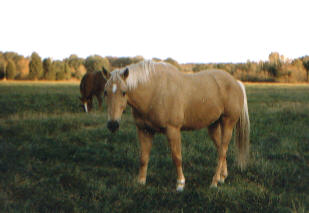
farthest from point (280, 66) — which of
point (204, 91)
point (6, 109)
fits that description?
point (204, 91)

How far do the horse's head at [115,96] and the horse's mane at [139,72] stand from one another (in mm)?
71

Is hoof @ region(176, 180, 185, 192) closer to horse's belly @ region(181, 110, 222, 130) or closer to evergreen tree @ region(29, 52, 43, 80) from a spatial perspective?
horse's belly @ region(181, 110, 222, 130)

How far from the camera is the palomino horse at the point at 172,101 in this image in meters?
4.16

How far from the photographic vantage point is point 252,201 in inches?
162

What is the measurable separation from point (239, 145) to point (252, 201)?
1792 millimetres

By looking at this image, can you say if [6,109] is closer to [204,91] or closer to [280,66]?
[204,91]

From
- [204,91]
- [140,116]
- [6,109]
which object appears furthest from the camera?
[6,109]

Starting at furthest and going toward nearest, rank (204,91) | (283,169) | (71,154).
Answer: (71,154) < (283,169) < (204,91)

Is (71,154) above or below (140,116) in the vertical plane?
below

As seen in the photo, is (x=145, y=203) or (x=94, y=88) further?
(x=94, y=88)

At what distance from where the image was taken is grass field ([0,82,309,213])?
3.99 metres

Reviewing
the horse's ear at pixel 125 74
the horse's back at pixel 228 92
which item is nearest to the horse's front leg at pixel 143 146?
the horse's ear at pixel 125 74

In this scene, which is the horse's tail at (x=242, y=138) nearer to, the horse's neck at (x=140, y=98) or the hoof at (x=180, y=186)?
the hoof at (x=180, y=186)

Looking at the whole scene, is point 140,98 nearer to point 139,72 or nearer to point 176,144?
point 139,72
